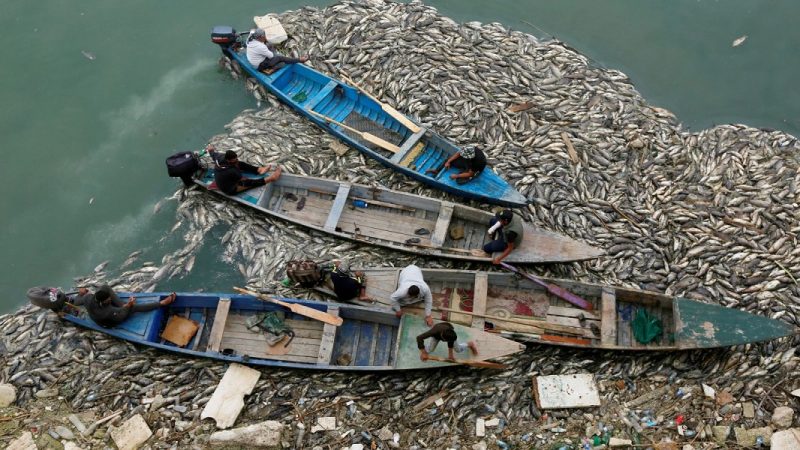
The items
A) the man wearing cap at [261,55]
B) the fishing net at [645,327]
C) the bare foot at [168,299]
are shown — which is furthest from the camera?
the man wearing cap at [261,55]

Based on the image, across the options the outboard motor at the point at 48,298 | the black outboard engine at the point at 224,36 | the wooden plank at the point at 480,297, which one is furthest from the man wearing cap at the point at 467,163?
the outboard motor at the point at 48,298

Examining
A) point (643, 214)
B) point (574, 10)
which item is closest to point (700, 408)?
point (643, 214)

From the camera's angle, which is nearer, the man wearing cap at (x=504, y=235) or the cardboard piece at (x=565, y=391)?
the cardboard piece at (x=565, y=391)

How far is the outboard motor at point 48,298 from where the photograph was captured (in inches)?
378

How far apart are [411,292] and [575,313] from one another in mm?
2936

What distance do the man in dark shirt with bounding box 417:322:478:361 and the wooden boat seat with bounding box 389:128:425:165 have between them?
417 centimetres

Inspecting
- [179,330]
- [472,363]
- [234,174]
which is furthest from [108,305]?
[472,363]

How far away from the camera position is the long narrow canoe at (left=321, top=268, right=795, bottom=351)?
8.94 meters

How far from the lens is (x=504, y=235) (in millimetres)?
9961

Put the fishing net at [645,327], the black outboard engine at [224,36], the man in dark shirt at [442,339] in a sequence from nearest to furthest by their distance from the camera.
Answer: the man in dark shirt at [442,339], the fishing net at [645,327], the black outboard engine at [224,36]

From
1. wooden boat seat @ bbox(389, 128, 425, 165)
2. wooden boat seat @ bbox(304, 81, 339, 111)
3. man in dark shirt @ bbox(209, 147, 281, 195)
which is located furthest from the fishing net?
wooden boat seat @ bbox(304, 81, 339, 111)

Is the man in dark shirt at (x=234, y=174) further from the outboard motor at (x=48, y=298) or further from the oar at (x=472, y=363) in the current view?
the oar at (x=472, y=363)

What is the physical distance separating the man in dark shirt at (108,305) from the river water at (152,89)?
136 cm

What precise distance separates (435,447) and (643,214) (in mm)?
6023
